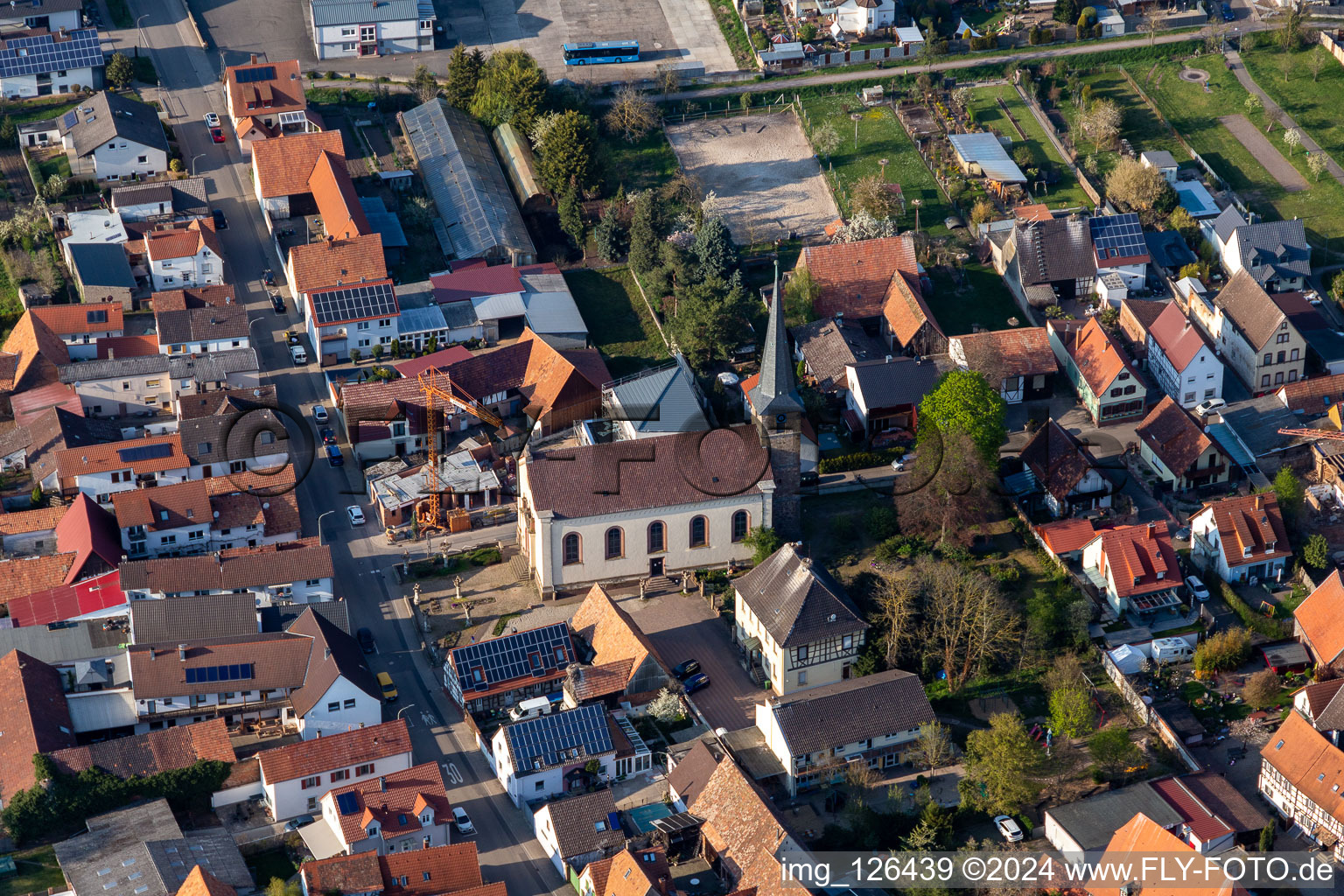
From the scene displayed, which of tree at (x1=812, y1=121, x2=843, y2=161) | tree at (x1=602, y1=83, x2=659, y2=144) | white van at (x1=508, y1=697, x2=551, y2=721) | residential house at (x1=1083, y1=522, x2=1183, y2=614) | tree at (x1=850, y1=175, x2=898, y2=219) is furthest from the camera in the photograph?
tree at (x1=602, y1=83, x2=659, y2=144)

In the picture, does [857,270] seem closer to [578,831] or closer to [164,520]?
[164,520]

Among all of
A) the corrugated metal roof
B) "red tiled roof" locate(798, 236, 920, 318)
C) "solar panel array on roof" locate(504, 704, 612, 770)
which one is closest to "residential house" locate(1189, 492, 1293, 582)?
"red tiled roof" locate(798, 236, 920, 318)

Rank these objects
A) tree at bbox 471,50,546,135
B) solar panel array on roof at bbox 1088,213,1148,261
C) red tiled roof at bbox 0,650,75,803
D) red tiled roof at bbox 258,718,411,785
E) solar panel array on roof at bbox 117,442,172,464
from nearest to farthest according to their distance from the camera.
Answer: red tiled roof at bbox 258,718,411,785
red tiled roof at bbox 0,650,75,803
solar panel array on roof at bbox 117,442,172,464
solar panel array on roof at bbox 1088,213,1148,261
tree at bbox 471,50,546,135

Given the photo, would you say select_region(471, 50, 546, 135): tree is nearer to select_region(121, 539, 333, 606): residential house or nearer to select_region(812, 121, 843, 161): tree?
select_region(812, 121, 843, 161): tree

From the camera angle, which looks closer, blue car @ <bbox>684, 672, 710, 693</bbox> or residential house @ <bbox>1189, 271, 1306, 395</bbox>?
blue car @ <bbox>684, 672, 710, 693</bbox>

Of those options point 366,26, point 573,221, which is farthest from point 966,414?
point 366,26

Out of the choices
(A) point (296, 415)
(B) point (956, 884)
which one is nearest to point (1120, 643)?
(B) point (956, 884)
